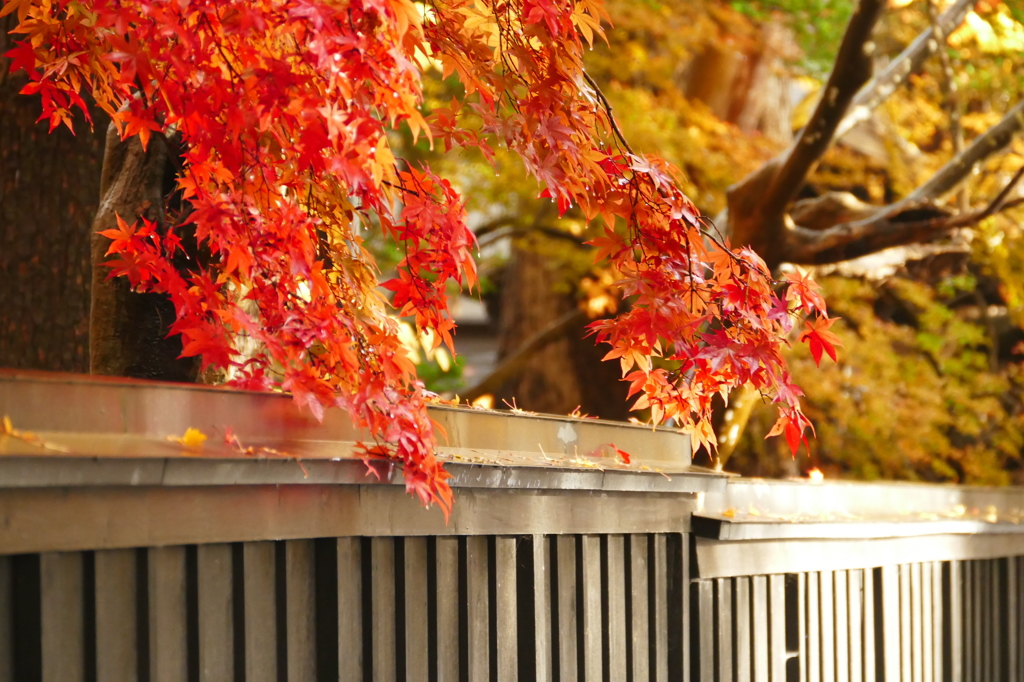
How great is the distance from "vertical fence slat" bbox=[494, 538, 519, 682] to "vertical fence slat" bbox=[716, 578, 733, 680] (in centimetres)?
104

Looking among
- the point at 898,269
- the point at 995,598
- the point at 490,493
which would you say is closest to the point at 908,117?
the point at 898,269

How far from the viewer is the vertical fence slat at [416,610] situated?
Answer: 2.80 m

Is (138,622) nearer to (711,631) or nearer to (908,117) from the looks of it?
(711,631)

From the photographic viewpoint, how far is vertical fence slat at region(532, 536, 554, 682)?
3.16 metres

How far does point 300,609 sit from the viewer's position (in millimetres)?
2592

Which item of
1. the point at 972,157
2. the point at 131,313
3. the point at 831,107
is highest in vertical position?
the point at 831,107

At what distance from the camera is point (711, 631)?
3.80 metres

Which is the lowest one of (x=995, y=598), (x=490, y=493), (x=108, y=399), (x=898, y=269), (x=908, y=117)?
(x=995, y=598)

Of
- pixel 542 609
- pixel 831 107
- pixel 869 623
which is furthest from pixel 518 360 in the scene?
pixel 542 609

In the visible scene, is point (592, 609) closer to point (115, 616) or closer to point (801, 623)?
point (801, 623)

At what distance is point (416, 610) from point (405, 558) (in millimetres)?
169

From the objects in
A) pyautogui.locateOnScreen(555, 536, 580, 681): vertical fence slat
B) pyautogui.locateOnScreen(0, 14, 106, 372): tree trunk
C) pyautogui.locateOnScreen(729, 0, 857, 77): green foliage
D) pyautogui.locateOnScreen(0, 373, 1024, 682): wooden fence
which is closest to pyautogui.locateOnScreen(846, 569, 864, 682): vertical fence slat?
pyautogui.locateOnScreen(0, 373, 1024, 682): wooden fence

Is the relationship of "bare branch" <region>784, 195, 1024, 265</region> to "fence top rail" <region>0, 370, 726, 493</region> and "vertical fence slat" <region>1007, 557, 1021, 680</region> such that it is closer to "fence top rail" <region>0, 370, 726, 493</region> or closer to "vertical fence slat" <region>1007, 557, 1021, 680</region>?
"vertical fence slat" <region>1007, 557, 1021, 680</region>

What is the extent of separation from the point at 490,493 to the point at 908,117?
10.3 meters
